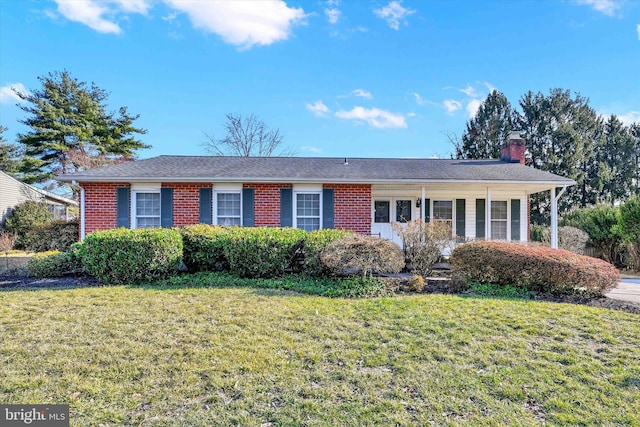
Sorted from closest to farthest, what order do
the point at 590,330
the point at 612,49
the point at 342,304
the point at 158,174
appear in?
the point at 590,330, the point at 342,304, the point at 158,174, the point at 612,49

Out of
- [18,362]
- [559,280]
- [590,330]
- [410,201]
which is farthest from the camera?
[410,201]

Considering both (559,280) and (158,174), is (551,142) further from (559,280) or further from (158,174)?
(158,174)

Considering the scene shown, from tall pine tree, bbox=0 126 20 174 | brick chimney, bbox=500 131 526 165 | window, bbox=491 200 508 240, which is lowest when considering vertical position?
window, bbox=491 200 508 240

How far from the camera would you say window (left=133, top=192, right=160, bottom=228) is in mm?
10547

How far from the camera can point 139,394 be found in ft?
10.4

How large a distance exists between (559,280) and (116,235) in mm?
9653

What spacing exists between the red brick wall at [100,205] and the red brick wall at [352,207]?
22.3 feet

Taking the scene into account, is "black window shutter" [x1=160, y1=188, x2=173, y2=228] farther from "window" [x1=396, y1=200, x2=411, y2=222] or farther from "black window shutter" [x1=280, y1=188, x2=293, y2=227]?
"window" [x1=396, y1=200, x2=411, y2=222]

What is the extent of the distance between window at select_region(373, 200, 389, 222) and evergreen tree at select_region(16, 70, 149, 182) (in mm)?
23077

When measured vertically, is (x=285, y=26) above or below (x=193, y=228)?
above

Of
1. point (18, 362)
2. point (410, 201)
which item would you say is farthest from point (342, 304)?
point (410, 201)

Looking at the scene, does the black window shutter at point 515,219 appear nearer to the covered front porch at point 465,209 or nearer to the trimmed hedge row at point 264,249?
the covered front porch at point 465,209

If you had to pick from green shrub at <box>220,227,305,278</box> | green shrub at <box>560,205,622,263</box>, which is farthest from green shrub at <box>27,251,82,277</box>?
green shrub at <box>560,205,622,263</box>

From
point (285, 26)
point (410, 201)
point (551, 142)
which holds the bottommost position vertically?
point (410, 201)
